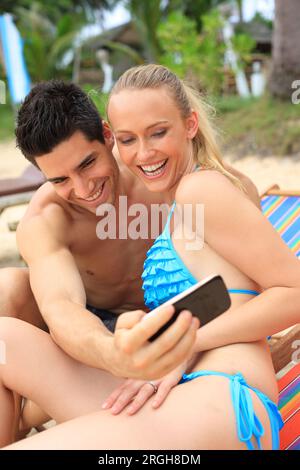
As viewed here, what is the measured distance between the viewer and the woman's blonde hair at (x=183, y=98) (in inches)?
70.3

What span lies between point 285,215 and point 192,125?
146 cm

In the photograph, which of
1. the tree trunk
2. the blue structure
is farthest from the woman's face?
the blue structure

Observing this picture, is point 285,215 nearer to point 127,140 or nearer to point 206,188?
point 127,140

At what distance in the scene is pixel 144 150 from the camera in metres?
1.77

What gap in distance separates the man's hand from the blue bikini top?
0.40 meters

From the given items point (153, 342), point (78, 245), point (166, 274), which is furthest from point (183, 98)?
point (153, 342)

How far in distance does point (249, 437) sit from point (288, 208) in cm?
204

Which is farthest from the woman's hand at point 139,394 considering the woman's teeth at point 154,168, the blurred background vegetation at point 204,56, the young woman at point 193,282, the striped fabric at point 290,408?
the blurred background vegetation at point 204,56

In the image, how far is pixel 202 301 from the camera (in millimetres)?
1225

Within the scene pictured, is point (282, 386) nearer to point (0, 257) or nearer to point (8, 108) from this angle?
point (0, 257)

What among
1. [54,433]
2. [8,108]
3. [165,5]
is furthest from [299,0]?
[165,5]

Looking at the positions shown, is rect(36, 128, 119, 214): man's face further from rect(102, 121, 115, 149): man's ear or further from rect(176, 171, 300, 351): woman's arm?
rect(176, 171, 300, 351): woman's arm

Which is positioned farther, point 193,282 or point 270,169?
point 270,169

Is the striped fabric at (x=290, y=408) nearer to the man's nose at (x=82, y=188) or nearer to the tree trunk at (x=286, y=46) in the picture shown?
the man's nose at (x=82, y=188)
